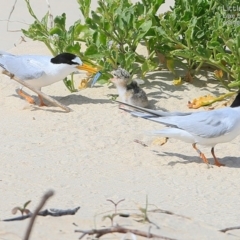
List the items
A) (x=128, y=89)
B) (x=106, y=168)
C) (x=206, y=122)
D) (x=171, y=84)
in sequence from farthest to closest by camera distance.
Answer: (x=171, y=84)
(x=128, y=89)
(x=206, y=122)
(x=106, y=168)

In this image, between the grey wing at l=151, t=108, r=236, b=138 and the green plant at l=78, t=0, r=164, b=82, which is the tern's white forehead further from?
the grey wing at l=151, t=108, r=236, b=138

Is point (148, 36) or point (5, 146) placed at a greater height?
point (148, 36)

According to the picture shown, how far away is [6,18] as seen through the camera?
856 centimetres

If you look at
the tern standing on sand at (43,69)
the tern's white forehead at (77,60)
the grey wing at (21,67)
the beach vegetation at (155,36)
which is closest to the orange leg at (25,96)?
the tern standing on sand at (43,69)

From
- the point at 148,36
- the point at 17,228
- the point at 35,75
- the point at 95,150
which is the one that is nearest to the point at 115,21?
the point at 148,36

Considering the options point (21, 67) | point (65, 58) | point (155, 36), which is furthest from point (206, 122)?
point (21, 67)

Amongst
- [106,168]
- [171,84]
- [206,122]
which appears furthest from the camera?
[171,84]

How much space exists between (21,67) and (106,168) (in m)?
1.95

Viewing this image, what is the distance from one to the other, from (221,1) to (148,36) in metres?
0.72

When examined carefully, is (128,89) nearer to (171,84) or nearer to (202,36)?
(171,84)

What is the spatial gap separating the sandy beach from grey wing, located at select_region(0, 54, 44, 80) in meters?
0.22

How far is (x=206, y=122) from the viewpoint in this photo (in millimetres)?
5203

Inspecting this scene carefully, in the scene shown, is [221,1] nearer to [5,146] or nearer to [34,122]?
[34,122]

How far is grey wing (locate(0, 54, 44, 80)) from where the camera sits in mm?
6500
